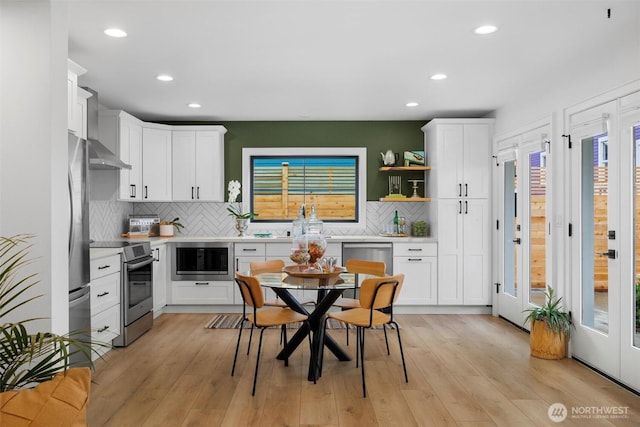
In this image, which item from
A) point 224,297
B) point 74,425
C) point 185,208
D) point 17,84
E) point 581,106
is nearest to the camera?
point 74,425

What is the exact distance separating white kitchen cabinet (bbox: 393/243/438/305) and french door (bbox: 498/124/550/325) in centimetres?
77

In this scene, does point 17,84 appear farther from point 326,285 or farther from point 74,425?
point 326,285

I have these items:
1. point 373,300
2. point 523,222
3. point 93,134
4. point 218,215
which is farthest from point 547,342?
point 93,134

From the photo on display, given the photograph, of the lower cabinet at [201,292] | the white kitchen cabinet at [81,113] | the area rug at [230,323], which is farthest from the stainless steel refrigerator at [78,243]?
the lower cabinet at [201,292]

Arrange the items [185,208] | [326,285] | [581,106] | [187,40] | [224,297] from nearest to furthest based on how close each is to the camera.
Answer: [326,285], [187,40], [581,106], [224,297], [185,208]

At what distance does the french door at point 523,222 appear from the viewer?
4.56 m

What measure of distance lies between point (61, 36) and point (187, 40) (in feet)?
3.72

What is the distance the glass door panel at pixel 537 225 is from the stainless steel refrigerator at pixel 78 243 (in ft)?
13.1

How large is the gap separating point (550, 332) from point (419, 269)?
77.0 inches

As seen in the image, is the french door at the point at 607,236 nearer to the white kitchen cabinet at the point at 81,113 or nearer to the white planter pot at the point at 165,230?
the white kitchen cabinet at the point at 81,113

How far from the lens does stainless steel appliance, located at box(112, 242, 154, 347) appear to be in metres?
4.34

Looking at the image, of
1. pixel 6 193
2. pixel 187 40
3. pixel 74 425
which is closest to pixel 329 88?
pixel 187 40

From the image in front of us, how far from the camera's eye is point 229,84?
4.60 meters

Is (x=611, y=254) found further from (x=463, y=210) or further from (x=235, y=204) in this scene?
(x=235, y=204)
